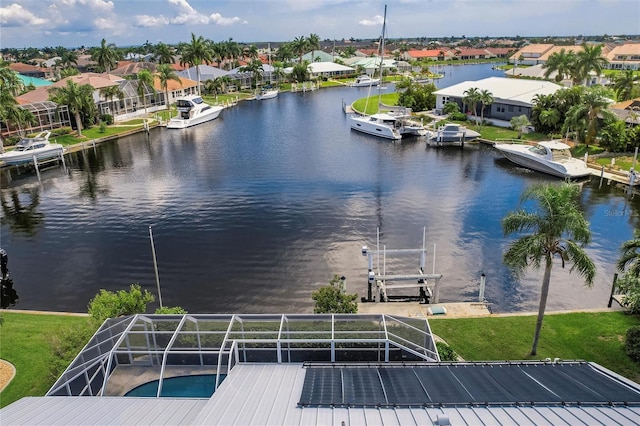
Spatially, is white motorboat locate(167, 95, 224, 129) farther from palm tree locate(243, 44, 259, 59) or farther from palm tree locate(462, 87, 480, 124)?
palm tree locate(243, 44, 259, 59)

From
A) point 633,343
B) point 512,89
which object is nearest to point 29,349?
point 633,343

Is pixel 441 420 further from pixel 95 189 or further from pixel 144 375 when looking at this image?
pixel 95 189

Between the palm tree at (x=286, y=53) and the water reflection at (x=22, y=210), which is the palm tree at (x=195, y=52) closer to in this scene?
the palm tree at (x=286, y=53)

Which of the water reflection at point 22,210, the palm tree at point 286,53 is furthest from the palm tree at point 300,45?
the water reflection at point 22,210

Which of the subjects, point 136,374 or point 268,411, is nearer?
point 268,411

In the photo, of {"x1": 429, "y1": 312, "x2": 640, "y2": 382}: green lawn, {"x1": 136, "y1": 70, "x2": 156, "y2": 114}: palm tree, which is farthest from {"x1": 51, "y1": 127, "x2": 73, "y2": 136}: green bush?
{"x1": 429, "y1": 312, "x2": 640, "y2": 382}: green lawn

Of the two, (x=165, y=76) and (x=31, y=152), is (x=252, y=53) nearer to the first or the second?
(x=165, y=76)

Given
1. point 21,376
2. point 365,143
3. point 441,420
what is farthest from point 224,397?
point 365,143
